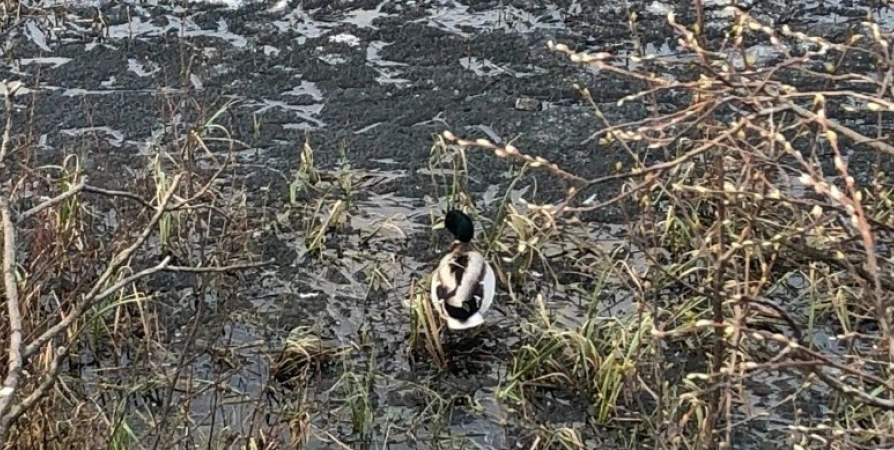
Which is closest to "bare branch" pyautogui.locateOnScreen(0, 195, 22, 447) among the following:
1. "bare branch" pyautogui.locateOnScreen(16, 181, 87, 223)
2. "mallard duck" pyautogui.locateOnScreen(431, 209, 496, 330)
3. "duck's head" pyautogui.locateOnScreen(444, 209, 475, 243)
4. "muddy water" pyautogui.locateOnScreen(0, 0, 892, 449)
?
"bare branch" pyautogui.locateOnScreen(16, 181, 87, 223)

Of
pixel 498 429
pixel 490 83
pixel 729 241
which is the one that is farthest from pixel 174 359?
pixel 490 83

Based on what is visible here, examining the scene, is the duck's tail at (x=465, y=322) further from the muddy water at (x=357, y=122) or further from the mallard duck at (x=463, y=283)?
the muddy water at (x=357, y=122)

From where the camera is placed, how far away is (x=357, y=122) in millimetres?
6574

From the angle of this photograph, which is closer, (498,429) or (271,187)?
(498,429)

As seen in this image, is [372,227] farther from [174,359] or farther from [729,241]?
[729,241]

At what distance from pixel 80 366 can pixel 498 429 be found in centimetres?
161

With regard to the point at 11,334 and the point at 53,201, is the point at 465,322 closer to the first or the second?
the point at 53,201

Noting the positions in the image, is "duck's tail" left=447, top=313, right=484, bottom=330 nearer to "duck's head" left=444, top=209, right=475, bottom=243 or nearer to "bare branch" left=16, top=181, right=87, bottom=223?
"duck's head" left=444, top=209, right=475, bottom=243

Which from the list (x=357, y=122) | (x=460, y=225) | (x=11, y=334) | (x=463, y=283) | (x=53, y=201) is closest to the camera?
(x=11, y=334)

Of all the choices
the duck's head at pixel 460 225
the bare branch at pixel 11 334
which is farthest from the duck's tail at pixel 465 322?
the bare branch at pixel 11 334

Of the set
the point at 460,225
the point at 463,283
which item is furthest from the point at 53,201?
the point at 460,225

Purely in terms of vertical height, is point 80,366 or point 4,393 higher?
point 4,393

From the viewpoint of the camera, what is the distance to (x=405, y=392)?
4.72 meters

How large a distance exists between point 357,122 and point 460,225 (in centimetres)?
151
